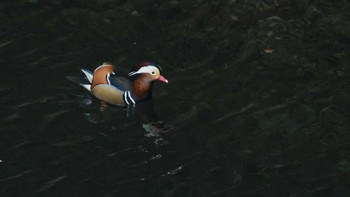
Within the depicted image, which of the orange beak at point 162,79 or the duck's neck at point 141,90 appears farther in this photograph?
the duck's neck at point 141,90

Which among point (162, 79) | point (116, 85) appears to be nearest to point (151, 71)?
point (162, 79)

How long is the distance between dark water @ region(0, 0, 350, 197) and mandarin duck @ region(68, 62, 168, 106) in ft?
0.96

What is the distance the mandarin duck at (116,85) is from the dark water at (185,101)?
292 millimetres

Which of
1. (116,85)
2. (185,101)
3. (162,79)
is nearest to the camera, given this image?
(185,101)

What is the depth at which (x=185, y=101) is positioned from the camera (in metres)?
21.1

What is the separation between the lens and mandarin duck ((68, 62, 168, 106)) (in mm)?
22266

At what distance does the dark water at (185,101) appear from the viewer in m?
18.2

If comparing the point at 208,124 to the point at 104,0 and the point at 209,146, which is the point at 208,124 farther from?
the point at 104,0

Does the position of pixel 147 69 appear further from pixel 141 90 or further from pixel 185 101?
pixel 185 101

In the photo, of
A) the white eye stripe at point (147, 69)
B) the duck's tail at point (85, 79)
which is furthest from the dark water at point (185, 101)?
the white eye stripe at point (147, 69)

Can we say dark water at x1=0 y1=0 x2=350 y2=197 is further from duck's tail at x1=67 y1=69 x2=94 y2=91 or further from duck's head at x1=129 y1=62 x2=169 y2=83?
duck's head at x1=129 y1=62 x2=169 y2=83

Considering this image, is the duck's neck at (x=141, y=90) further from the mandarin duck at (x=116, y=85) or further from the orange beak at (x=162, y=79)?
the orange beak at (x=162, y=79)

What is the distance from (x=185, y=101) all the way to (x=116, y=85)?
2168mm

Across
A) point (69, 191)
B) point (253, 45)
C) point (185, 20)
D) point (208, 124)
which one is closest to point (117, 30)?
point (185, 20)
